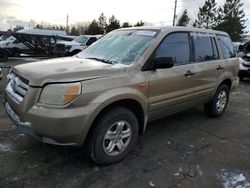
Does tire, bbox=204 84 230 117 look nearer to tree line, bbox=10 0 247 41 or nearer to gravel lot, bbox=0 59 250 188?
gravel lot, bbox=0 59 250 188

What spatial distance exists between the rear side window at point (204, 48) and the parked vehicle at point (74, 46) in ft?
41.7

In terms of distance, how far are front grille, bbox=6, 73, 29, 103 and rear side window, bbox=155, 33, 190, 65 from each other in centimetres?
187

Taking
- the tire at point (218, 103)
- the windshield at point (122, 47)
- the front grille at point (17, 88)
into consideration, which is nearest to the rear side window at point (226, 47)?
the tire at point (218, 103)

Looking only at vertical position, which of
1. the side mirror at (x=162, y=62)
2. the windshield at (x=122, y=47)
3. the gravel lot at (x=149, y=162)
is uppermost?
the windshield at (x=122, y=47)

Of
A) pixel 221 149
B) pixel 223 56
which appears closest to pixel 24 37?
pixel 223 56

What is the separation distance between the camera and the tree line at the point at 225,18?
42.8 m

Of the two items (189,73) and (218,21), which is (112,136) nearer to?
(189,73)

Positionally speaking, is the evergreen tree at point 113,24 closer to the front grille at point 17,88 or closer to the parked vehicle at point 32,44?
the parked vehicle at point 32,44

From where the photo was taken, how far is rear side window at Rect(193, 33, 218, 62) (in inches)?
204

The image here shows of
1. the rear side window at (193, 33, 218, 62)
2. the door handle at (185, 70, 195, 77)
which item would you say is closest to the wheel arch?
the door handle at (185, 70, 195, 77)

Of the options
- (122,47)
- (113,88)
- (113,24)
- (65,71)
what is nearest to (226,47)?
(122,47)

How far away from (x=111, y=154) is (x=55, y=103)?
1069 millimetres

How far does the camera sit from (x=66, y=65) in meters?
3.87

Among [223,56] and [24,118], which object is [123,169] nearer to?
[24,118]
